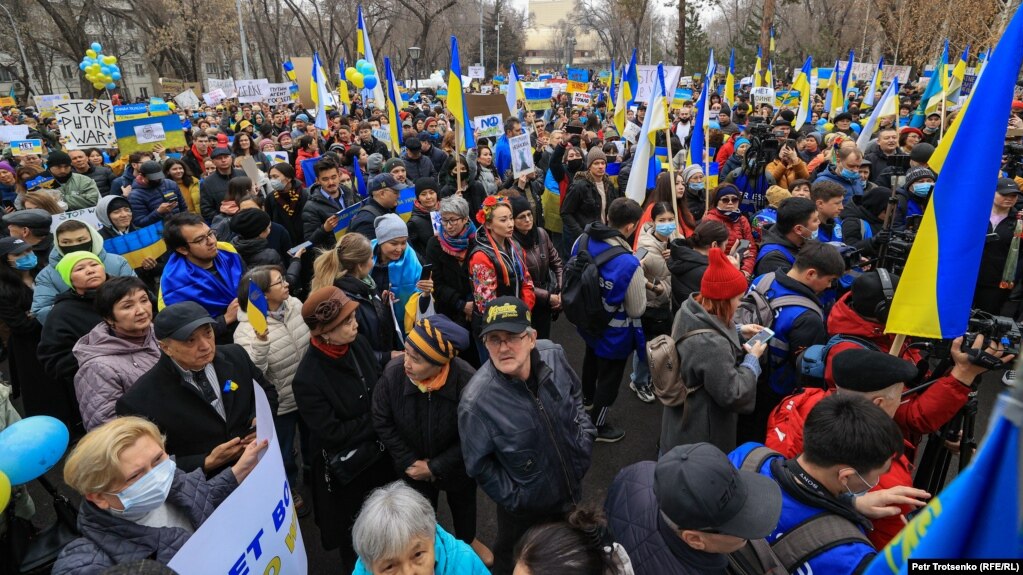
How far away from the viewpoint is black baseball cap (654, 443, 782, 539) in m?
1.68

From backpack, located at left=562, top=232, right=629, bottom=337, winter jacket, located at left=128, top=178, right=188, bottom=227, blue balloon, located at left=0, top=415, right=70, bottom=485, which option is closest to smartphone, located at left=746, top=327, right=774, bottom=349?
backpack, located at left=562, top=232, right=629, bottom=337

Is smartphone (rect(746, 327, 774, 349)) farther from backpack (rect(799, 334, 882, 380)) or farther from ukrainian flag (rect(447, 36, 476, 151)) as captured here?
ukrainian flag (rect(447, 36, 476, 151))

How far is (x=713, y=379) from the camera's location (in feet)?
9.46

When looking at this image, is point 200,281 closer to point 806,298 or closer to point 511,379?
point 511,379

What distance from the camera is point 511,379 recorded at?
8.39ft

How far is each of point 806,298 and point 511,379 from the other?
1949 millimetres

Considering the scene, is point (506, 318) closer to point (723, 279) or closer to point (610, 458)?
point (723, 279)

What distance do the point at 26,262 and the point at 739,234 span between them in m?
6.05

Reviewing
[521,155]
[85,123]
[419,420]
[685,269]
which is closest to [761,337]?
[685,269]

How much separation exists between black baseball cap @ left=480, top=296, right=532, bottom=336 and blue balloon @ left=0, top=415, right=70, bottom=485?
72.1 inches

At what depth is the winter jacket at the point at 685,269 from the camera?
4.29 meters

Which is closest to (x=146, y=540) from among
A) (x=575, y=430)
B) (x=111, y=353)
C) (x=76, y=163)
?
(x=111, y=353)

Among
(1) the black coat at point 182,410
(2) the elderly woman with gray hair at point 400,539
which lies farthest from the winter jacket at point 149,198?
(2) the elderly woman with gray hair at point 400,539

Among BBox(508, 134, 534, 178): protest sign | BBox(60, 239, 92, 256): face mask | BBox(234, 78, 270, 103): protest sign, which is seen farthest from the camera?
BBox(234, 78, 270, 103): protest sign
